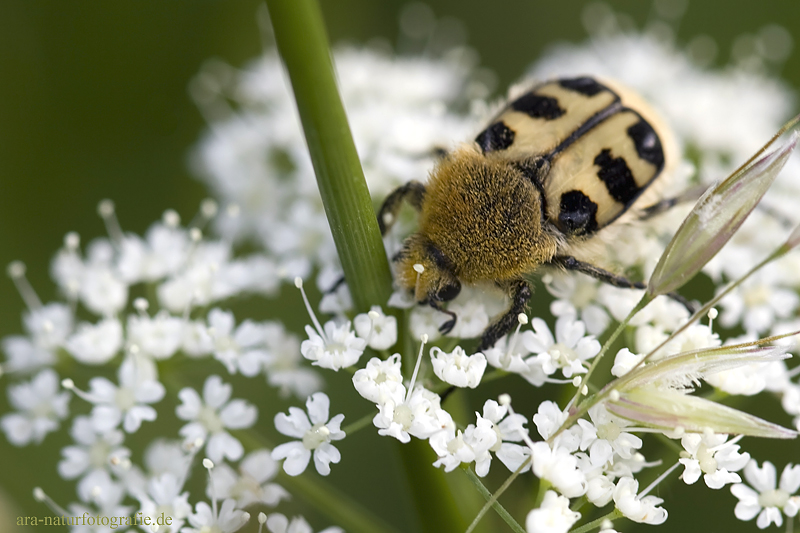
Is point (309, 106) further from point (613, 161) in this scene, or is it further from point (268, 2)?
point (613, 161)

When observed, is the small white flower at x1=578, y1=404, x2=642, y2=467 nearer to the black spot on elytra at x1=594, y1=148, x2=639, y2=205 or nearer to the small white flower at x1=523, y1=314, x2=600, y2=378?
the small white flower at x1=523, y1=314, x2=600, y2=378

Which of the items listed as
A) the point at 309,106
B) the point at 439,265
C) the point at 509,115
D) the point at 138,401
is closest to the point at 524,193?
the point at 439,265

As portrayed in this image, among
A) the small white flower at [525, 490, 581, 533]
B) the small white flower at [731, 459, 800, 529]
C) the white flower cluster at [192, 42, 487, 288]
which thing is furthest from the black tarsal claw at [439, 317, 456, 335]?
the small white flower at [731, 459, 800, 529]

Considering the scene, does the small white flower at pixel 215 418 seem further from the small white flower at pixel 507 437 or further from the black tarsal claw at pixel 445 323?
the small white flower at pixel 507 437

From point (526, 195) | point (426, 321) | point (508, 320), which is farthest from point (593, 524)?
point (526, 195)

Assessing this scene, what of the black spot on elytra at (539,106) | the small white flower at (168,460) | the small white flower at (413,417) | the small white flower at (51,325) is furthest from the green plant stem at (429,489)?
the small white flower at (51,325)

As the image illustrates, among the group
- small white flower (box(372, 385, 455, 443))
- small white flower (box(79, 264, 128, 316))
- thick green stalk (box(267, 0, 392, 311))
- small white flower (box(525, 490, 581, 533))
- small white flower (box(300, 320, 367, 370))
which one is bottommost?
small white flower (box(525, 490, 581, 533))

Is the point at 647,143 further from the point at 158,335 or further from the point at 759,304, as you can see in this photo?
the point at 158,335
